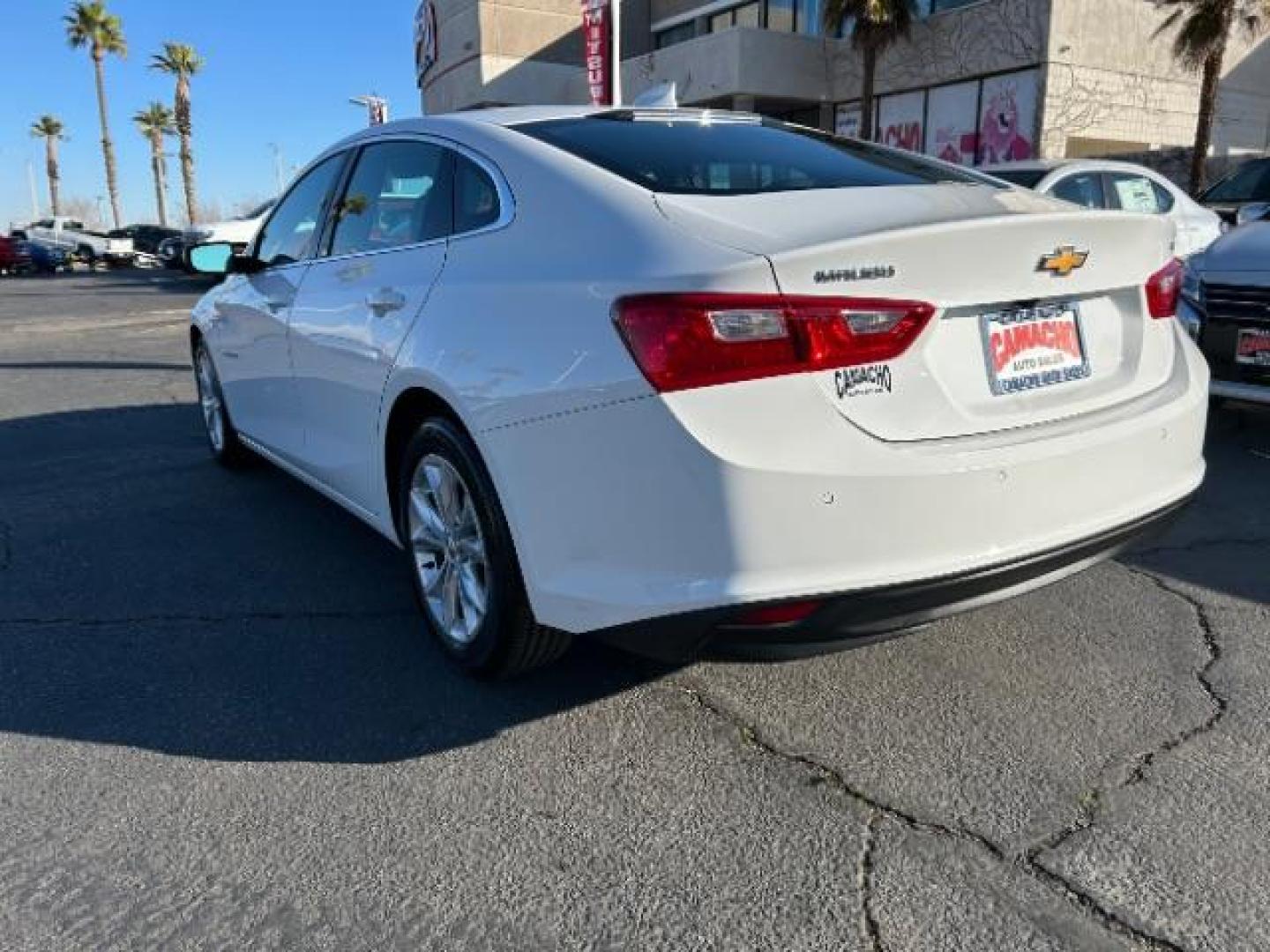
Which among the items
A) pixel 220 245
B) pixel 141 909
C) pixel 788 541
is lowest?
pixel 141 909

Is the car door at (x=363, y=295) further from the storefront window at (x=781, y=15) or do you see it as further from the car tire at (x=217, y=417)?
the storefront window at (x=781, y=15)

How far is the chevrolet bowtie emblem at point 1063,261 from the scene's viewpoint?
2.40m

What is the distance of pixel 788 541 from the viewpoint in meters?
2.13

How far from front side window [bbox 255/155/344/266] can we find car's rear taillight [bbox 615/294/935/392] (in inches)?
90.9

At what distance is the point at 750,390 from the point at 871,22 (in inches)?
A: 898

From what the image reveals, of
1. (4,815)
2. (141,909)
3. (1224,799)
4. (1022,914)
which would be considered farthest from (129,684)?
(1224,799)

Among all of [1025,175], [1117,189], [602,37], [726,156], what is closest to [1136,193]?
[1117,189]

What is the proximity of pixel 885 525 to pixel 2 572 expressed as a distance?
3.59 m

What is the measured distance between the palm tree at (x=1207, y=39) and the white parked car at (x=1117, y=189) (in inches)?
420

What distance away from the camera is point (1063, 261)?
7.99 feet

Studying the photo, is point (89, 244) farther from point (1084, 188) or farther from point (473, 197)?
point (473, 197)

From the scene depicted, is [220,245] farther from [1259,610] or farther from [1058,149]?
[1058,149]

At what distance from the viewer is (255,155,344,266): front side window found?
13.2ft

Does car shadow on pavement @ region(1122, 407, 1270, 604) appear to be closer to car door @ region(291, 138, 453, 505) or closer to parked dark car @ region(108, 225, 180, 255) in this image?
car door @ region(291, 138, 453, 505)
